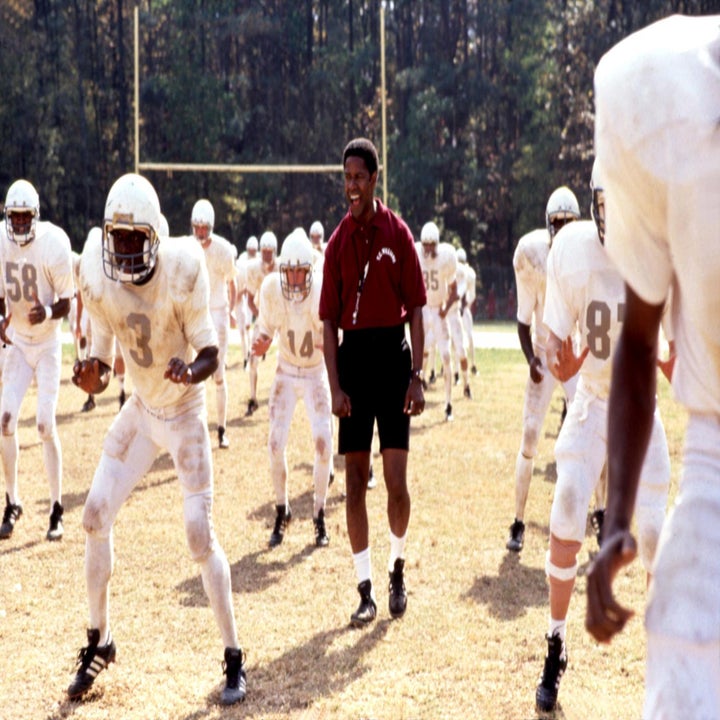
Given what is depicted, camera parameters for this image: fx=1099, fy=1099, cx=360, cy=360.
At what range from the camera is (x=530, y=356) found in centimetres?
675

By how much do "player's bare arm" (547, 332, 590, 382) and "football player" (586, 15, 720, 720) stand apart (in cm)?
264

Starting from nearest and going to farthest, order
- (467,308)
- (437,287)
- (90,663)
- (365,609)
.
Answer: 1. (90,663)
2. (365,609)
3. (437,287)
4. (467,308)

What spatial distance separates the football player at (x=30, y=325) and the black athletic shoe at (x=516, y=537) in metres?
3.26

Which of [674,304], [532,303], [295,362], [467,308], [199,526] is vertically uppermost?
[674,304]

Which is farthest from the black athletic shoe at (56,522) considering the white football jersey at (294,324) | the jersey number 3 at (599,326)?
the jersey number 3 at (599,326)

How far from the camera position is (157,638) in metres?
5.91

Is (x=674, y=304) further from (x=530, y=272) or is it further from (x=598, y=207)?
(x=530, y=272)

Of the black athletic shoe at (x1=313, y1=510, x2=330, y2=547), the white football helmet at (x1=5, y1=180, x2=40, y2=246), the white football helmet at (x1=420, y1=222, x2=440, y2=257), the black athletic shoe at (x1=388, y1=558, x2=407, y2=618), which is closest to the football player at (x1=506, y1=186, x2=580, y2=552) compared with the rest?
the black athletic shoe at (x1=313, y1=510, x2=330, y2=547)

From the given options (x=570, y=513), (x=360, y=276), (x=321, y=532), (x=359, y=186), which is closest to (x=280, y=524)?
(x=321, y=532)

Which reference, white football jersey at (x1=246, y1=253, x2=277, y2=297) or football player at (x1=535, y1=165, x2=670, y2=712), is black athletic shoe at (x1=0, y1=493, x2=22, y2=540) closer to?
football player at (x1=535, y1=165, x2=670, y2=712)

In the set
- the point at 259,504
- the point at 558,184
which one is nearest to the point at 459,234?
the point at 558,184

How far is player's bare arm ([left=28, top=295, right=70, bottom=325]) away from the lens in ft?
24.7

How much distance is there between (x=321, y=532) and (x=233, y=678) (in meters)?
2.90

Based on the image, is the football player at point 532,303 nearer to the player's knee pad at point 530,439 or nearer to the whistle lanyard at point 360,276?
the player's knee pad at point 530,439
